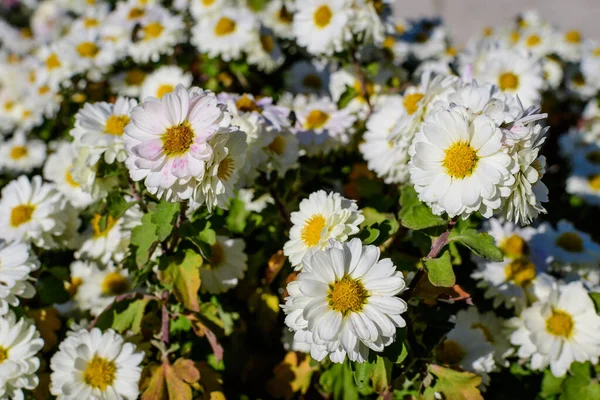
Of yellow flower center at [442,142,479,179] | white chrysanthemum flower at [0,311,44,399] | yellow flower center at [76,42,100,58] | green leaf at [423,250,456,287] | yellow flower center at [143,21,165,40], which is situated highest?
yellow flower center at [442,142,479,179]

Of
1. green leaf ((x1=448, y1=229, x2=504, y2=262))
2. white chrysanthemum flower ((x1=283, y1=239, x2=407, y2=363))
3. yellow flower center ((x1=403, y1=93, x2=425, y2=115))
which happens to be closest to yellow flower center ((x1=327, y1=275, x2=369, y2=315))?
white chrysanthemum flower ((x1=283, y1=239, x2=407, y2=363))

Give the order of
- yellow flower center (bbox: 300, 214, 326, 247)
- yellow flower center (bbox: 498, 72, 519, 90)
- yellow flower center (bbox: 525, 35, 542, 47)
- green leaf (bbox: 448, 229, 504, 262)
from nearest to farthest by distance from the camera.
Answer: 1. green leaf (bbox: 448, 229, 504, 262)
2. yellow flower center (bbox: 300, 214, 326, 247)
3. yellow flower center (bbox: 498, 72, 519, 90)
4. yellow flower center (bbox: 525, 35, 542, 47)

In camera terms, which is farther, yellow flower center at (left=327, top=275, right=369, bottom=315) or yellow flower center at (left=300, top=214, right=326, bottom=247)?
yellow flower center at (left=300, top=214, right=326, bottom=247)

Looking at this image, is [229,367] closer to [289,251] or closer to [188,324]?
[188,324]

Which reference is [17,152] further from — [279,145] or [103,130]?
[279,145]

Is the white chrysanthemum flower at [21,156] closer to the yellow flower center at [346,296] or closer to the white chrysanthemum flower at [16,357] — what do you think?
the white chrysanthemum flower at [16,357]

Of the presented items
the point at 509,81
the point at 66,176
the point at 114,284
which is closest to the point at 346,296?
the point at 114,284

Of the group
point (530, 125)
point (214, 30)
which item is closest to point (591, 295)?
point (530, 125)

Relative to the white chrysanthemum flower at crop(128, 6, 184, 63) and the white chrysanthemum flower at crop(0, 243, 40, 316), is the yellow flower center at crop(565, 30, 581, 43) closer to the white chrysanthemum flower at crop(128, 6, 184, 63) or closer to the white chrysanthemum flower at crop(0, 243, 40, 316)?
the white chrysanthemum flower at crop(128, 6, 184, 63)
